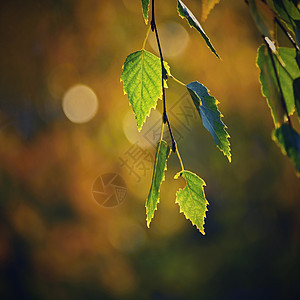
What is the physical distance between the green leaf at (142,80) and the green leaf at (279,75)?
88 mm

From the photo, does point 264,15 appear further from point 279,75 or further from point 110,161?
point 110,161

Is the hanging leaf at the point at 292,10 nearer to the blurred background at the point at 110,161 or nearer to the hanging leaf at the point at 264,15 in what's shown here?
the hanging leaf at the point at 264,15

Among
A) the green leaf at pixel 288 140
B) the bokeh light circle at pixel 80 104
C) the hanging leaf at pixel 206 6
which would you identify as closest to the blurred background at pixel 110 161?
the bokeh light circle at pixel 80 104

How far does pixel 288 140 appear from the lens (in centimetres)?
29

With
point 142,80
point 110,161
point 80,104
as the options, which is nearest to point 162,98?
point 142,80

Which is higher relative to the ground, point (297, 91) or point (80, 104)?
point (80, 104)

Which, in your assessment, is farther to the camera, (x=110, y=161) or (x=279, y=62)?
(x=110, y=161)

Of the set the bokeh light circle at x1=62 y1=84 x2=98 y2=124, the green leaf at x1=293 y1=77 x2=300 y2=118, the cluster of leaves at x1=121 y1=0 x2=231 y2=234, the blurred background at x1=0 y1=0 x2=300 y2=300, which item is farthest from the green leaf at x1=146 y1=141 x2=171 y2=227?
the bokeh light circle at x1=62 y1=84 x2=98 y2=124

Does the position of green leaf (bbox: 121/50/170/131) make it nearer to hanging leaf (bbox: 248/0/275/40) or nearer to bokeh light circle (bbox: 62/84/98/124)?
hanging leaf (bbox: 248/0/275/40)

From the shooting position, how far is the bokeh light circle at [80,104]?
482cm

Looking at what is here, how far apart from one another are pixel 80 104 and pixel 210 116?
474 centimetres

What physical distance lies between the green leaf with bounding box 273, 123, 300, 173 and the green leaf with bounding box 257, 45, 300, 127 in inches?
0.8

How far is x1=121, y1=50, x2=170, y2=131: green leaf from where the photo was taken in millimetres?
360

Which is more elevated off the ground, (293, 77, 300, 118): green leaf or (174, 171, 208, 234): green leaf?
(293, 77, 300, 118): green leaf
